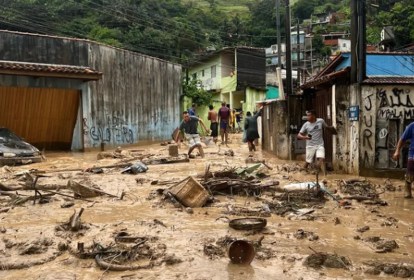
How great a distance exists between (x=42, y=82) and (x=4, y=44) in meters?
1.95

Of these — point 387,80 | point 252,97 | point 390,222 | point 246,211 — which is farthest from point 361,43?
point 252,97

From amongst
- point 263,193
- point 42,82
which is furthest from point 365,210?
point 42,82

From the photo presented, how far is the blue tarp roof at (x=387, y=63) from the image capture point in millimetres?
17203

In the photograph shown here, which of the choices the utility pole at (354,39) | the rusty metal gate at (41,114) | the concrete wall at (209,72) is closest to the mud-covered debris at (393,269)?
the utility pole at (354,39)

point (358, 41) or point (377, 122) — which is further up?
point (358, 41)

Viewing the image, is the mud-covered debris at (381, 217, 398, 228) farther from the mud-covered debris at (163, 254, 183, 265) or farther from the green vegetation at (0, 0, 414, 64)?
the green vegetation at (0, 0, 414, 64)

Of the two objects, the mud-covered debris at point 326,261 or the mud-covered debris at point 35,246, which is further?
the mud-covered debris at point 35,246

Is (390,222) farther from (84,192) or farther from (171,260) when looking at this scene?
(84,192)

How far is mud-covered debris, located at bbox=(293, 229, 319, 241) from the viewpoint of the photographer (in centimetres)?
579

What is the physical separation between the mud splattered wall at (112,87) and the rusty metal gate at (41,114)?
0.31m

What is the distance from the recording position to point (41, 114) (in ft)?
62.1

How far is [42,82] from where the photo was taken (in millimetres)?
18641

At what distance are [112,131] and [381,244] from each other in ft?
58.8

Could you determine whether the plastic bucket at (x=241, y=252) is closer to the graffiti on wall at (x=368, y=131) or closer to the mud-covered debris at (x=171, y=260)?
the mud-covered debris at (x=171, y=260)
